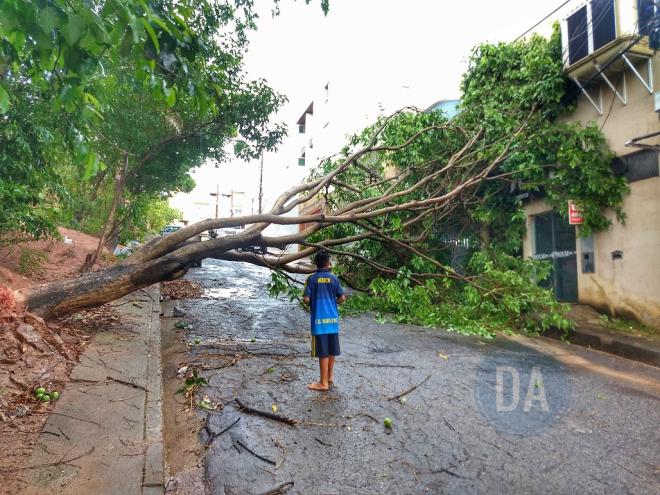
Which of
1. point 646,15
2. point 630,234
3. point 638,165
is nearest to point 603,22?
point 646,15

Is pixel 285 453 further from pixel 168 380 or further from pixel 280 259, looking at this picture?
pixel 280 259

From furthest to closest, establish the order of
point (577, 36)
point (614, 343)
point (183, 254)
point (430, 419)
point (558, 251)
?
1. point (558, 251)
2. point (577, 36)
3. point (614, 343)
4. point (183, 254)
5. point (430, 419)

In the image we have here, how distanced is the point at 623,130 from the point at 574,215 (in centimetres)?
175

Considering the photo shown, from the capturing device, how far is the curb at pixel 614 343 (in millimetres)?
6750

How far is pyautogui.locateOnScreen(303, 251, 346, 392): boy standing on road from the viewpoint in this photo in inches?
184

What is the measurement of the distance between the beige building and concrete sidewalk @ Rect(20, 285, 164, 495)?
804 centimetres

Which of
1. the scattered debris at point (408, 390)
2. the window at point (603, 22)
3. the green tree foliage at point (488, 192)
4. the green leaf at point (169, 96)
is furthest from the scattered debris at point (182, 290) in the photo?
the window at point (603, 22)

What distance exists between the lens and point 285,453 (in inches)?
130

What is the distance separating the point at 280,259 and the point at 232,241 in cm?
95

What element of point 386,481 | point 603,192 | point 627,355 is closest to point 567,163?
point 603,192

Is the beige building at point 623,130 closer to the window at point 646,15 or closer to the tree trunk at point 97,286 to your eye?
the window at point 646,15

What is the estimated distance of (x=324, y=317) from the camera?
187 inches

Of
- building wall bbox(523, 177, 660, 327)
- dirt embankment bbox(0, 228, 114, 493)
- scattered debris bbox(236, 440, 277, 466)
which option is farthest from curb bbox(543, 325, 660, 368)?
dirt embankment bbox(0, 228, 114, 493)

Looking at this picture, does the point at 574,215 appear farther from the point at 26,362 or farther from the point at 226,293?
the point at 26,362
